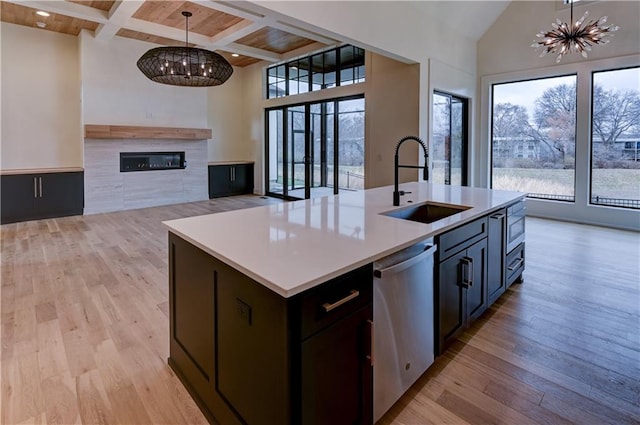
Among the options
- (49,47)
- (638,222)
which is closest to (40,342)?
(49,47)

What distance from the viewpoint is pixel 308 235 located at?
1852 millimetres

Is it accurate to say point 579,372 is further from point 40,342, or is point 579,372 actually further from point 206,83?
point 206,83

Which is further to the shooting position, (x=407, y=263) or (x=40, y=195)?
(x=40, y=195)

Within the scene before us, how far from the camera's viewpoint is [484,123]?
727 cm

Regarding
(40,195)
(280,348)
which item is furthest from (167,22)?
(280,348)

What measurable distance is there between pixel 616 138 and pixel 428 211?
4962 millimetres

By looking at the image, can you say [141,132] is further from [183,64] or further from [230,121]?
[183,64]

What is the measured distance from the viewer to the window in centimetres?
702

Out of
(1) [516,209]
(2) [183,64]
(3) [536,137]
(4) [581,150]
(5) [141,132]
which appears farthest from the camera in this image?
(5) [141,132]

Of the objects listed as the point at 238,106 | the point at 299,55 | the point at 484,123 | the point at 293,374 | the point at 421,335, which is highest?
the point at 299,55

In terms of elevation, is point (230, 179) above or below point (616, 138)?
below

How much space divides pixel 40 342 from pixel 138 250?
2246mm

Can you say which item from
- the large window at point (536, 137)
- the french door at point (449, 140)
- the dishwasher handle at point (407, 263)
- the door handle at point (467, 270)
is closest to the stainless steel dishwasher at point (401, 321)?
the dishwasher handle at point (407, 263)

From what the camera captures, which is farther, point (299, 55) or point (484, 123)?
point (299, 55)
